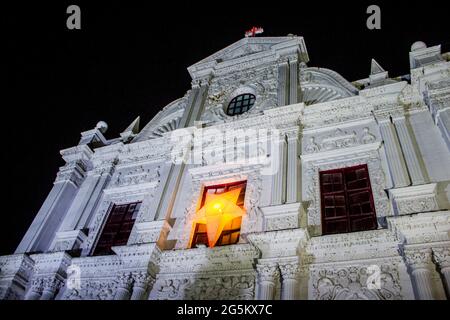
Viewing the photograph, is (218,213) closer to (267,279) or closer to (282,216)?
(282,216)

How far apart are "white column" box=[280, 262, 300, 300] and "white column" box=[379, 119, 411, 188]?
279cm

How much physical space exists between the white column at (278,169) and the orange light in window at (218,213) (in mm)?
965

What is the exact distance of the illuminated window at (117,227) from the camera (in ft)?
34.4

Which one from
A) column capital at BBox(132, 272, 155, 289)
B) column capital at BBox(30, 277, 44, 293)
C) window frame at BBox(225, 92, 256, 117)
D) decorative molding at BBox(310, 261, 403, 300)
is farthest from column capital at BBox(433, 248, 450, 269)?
column capital at BBox(30, 277, 44, 293)

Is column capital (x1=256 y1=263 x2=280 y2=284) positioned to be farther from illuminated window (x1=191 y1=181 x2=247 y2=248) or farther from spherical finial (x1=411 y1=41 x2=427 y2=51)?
spherical finial (x1=411 y1=41 x2=427 y2=51)

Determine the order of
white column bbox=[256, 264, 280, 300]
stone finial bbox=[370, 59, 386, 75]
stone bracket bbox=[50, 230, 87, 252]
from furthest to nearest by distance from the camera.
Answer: stone finial bbox=[370, 59, 386, 75] < stone bracket bbox=[50, 230, 87, 252] < white column bbox=[256, 264, 280, 300]

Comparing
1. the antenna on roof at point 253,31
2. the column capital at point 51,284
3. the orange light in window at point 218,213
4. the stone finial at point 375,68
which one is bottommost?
the column capital at point 51,284

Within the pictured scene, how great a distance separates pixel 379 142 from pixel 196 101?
686 cm

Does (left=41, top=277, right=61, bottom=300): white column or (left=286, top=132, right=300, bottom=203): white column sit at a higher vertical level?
(left=286, top=132, right=300, bottom=203): white column

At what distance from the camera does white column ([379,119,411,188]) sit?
809 centimetres

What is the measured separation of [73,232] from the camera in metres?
10.7

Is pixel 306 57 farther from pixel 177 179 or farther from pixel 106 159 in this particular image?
pixel 106 159

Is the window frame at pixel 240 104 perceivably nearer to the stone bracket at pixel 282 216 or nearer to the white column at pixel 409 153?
the white column at pixel 409 153

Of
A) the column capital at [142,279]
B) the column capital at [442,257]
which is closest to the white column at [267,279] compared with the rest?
the column capital at [142,279]
